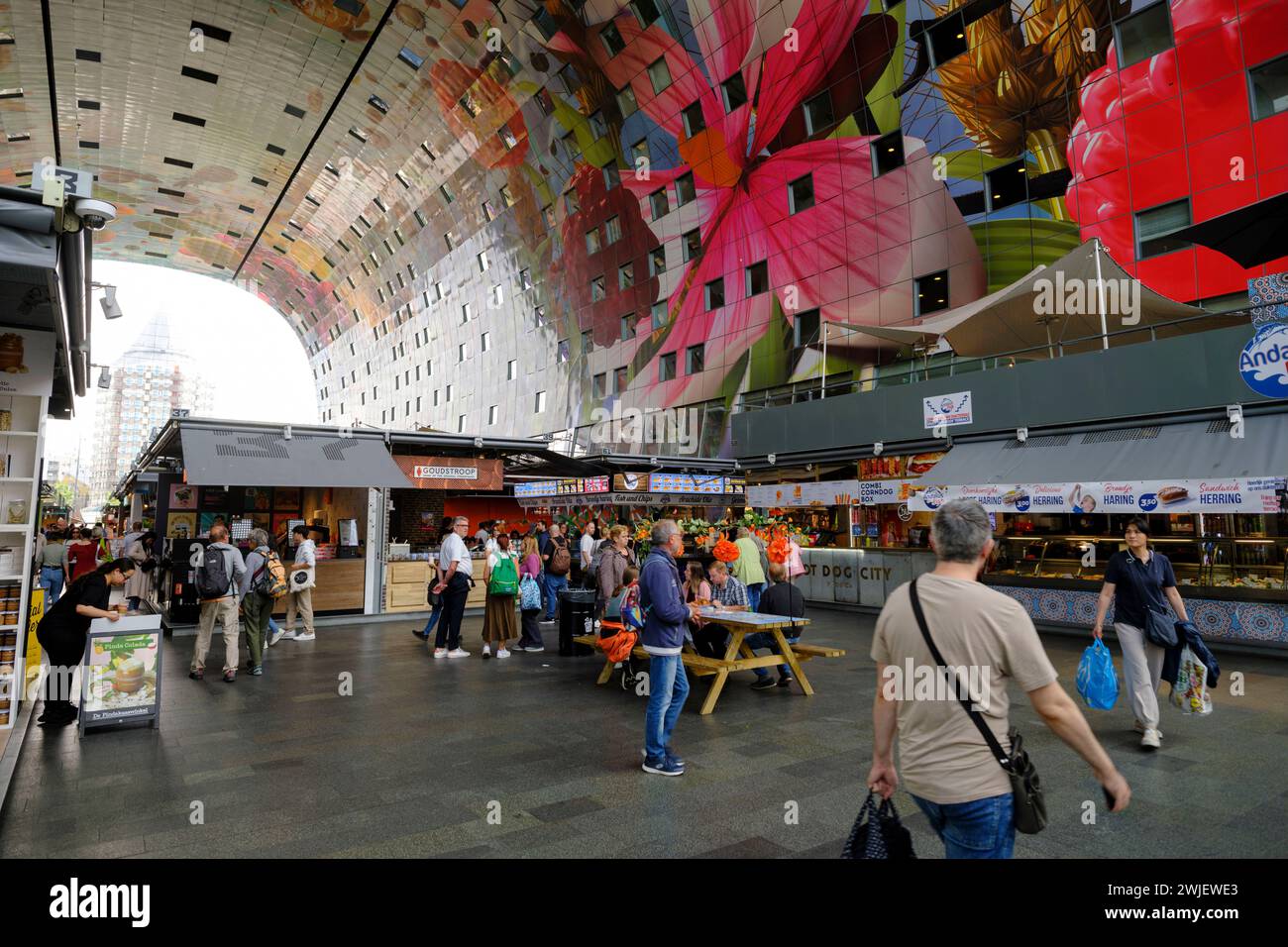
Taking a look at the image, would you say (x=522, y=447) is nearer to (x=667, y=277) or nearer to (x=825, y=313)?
(x=825, y=313)

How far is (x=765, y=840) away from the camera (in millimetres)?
4227

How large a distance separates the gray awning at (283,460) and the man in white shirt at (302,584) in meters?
1.22

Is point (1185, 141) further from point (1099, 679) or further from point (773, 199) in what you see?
point (1099, 679)

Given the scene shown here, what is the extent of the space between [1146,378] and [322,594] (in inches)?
615

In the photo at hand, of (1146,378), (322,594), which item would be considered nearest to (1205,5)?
(1146,378)

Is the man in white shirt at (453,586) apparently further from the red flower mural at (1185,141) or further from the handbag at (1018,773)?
the red flower mural at (1185,141)

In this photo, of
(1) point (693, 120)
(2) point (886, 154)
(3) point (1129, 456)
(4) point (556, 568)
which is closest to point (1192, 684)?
(3) point (1129, 456)

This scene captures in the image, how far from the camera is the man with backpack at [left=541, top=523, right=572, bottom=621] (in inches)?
473

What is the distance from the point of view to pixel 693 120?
98.7 feet

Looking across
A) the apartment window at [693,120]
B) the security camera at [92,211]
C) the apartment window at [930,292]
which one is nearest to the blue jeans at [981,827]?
the security camera at [92,211]

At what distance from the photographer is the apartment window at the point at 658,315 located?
3231cm

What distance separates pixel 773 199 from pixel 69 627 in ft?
84.5

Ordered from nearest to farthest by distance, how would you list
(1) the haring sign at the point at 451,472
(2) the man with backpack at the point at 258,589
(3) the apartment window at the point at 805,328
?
(2) the man with backpack at the point at 258,589 < (1) the haring sign at the point at 451,472 < (3) the apartment window at the point at 805,328

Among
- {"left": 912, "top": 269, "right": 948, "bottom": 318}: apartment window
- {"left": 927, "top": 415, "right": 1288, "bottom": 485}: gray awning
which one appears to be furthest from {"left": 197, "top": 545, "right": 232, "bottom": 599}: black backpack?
{"left": 912, "top": 269, "right": 948, "bottom": 318}: apartment window
